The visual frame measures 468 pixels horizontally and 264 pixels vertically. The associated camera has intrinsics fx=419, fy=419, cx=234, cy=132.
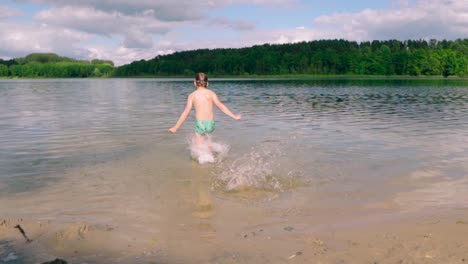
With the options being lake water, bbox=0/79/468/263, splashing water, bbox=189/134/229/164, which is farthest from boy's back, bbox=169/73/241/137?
lake water, bbox=0/79/468/263

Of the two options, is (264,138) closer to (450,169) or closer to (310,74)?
(450,169)

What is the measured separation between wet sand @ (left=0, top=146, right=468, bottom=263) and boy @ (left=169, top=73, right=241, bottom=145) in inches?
99.9

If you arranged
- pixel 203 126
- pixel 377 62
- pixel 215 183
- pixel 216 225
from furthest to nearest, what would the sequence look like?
pixel 377 62 → pixel 203 126 → pixel 215 183 → pixel 216 225

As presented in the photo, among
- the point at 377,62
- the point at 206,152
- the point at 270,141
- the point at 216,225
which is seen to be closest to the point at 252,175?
the point at 206,152

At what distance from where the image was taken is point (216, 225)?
6711mm

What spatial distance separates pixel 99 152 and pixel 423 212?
32.5ft

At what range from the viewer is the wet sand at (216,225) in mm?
5406

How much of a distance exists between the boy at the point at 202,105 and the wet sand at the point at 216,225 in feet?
8.33

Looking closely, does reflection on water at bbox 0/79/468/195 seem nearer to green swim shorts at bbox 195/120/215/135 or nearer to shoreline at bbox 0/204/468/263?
green swim shorts at bbox 195/120/215/135

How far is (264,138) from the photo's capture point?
55.3ft

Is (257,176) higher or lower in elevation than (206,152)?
lower

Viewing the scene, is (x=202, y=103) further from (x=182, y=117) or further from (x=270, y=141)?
(x=270, y=141)

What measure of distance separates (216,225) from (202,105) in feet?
18.9

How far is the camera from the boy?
38.6 feet
